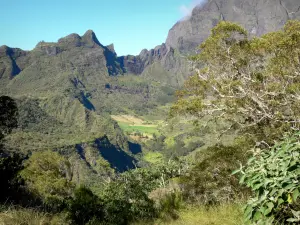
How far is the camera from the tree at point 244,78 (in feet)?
38.4

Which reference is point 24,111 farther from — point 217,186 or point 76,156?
point 217,186

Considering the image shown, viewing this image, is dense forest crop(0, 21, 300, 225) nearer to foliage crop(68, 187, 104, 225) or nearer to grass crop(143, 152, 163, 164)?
foliage crop(68, 187, 104, 225)

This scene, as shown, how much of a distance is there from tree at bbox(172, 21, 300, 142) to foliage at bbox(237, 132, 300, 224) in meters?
8.45

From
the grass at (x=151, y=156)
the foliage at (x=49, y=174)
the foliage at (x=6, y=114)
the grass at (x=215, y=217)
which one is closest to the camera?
the grass at (x=215, y=217)

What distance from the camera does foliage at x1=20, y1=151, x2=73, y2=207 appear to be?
30172 millimetres

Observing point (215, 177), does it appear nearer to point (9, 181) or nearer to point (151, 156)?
point (9, 181)

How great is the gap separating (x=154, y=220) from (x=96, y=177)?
11708 cm

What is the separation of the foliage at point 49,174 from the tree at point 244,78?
1947 centimetres

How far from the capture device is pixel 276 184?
2.62m

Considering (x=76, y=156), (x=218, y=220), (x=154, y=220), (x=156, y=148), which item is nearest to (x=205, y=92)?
(x=154, y=220)

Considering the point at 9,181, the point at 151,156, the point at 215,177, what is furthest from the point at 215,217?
the point at 151,156

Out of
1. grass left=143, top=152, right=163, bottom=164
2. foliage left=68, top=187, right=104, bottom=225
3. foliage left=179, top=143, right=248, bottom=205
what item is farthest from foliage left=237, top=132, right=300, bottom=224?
grass left=143, top=152, right=163, bottom=164

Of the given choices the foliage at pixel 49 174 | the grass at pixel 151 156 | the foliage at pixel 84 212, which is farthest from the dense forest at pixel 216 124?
the grass at pixel 151 156

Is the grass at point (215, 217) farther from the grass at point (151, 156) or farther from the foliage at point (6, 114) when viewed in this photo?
the grass at point (151, 156)
